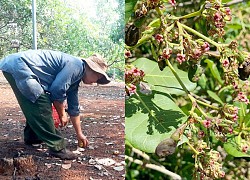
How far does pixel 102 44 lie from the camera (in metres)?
1.43

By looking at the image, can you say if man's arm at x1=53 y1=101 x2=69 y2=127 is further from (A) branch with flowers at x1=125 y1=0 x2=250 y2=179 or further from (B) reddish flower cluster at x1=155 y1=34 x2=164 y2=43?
(B) reddish flower cluster at x1=155 y1=34 x2=164 y2=43

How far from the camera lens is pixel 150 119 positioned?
1415 mm

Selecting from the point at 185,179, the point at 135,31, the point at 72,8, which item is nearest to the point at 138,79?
the point at 135,31

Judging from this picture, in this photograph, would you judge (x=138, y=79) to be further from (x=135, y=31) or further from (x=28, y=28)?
(x=28, y=28)

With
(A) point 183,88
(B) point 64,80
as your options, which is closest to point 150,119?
(A) point 183,88

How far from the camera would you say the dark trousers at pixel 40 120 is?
140 centimetres

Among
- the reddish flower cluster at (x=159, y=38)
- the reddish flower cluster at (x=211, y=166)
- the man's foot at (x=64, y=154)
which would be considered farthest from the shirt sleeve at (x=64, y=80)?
the reddish flower cluster at (x=211, y=166)

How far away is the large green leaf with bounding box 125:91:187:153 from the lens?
1.37 m

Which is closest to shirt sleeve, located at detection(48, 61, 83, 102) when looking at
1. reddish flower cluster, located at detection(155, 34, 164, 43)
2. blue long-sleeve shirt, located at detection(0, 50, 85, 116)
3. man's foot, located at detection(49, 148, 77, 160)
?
blue long-sleeve shirt, located at detection(0, 50, 85, 116)

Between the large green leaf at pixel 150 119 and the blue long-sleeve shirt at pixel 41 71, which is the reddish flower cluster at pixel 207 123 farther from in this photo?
the blue long-sleeve shirt at pixel 41 71

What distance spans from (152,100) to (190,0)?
0.90m

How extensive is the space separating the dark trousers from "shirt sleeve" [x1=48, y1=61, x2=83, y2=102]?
0.07ft

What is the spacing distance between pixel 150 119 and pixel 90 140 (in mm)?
146

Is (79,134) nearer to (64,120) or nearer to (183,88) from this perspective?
(64,120)
